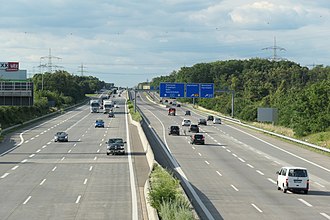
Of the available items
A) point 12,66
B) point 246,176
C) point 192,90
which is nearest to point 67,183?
point 246,176

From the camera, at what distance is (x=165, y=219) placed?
60.5ft

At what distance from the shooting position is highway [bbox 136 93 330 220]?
25375 millimetres

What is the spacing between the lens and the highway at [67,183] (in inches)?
987

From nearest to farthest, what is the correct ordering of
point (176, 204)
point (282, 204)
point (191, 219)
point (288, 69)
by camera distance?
1. point (191, 219)
2. point (176, 204)
3. point (282, 204)
4. point (288, 69)

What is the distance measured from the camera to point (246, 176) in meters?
38.0

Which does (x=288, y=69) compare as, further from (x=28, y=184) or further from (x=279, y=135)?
(x=28, y=184)

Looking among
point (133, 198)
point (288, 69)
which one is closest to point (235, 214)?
point (133, 198)

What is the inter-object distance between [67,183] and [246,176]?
10.6 m

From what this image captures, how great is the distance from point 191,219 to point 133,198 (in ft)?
36.2

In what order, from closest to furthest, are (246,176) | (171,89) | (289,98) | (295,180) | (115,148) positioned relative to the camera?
(295,180), (246,176), (115,148), (171,89), (289,98)

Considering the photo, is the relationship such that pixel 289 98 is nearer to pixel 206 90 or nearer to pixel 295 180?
pixel 206 90

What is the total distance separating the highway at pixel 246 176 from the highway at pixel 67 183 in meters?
3.16

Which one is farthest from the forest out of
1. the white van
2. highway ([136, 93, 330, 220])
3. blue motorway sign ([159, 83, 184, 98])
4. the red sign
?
the white van

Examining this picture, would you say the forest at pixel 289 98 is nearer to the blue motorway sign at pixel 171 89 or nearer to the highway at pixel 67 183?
the blue motorway sign at pixel 171 89
